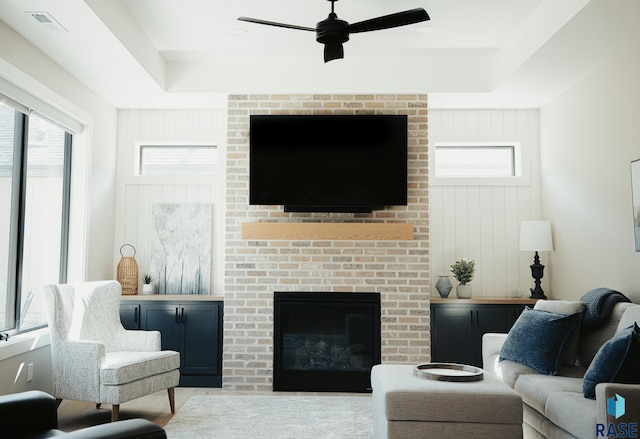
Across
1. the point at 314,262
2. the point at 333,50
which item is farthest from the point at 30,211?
the point at 333,50

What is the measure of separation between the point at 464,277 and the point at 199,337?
8.25 feet

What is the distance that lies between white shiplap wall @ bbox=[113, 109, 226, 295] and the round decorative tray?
8.89 ft

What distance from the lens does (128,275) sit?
205 inches

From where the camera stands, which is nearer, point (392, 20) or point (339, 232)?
point (392, 20)

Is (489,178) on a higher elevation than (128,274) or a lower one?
higher

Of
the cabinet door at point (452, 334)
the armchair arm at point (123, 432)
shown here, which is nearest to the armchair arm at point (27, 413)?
the armchair arm at point (123, 432)

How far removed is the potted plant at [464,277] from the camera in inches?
201

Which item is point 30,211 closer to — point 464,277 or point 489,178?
point 464,277

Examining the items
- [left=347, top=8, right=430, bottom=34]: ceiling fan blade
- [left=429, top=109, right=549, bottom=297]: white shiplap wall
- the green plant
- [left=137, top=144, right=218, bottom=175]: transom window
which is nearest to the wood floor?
the green plant

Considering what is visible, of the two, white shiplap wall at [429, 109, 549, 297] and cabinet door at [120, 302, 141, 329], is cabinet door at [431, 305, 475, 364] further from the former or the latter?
cabinet door at [120, 302, 141, 329]

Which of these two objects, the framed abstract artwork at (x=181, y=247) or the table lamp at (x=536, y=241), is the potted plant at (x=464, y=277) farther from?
the framed abstract artwork at (x=181, y=247)

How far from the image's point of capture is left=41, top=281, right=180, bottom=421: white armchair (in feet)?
11.9

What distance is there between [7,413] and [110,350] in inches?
76.3

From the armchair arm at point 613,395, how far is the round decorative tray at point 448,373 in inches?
28.5
